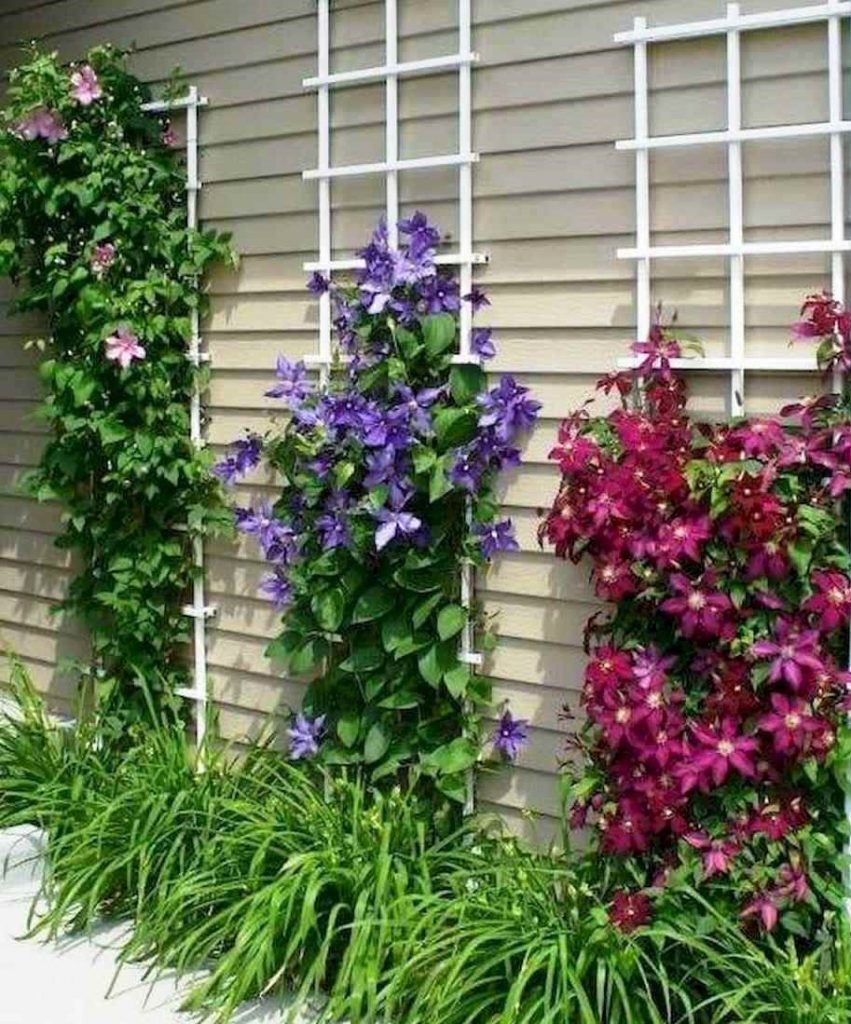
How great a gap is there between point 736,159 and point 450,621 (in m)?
1.18

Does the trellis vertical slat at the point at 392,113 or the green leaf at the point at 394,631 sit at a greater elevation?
the trellis vertical slat at the point at 392,113

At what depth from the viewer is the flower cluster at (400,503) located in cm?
327

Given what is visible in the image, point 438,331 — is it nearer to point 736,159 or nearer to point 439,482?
point 439,482

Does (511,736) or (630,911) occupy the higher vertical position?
(511,736)

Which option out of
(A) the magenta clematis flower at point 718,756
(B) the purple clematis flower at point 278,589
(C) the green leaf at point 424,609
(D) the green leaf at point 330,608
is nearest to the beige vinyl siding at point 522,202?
(C) the green leaf at point 424,609

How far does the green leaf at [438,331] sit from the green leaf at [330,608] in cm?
62

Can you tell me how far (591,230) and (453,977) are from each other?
62.5 inches

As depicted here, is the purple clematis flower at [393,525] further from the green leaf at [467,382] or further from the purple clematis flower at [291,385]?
the purple clematis flower at [291,385]

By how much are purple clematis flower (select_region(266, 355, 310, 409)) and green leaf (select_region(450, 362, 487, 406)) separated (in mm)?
423

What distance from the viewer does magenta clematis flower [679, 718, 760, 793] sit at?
2766 millimetres

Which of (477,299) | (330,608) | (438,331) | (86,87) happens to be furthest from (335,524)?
(86,87)

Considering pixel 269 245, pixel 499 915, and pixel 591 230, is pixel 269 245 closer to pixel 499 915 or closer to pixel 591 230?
pixel 591 230

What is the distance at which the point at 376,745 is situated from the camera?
3.39 metres

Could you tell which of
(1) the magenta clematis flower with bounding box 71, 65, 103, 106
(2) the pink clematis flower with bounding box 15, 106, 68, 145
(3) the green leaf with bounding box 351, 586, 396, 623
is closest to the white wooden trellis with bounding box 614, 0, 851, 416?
(3) the green leaf with bounding box 351, 586, 396, 623
